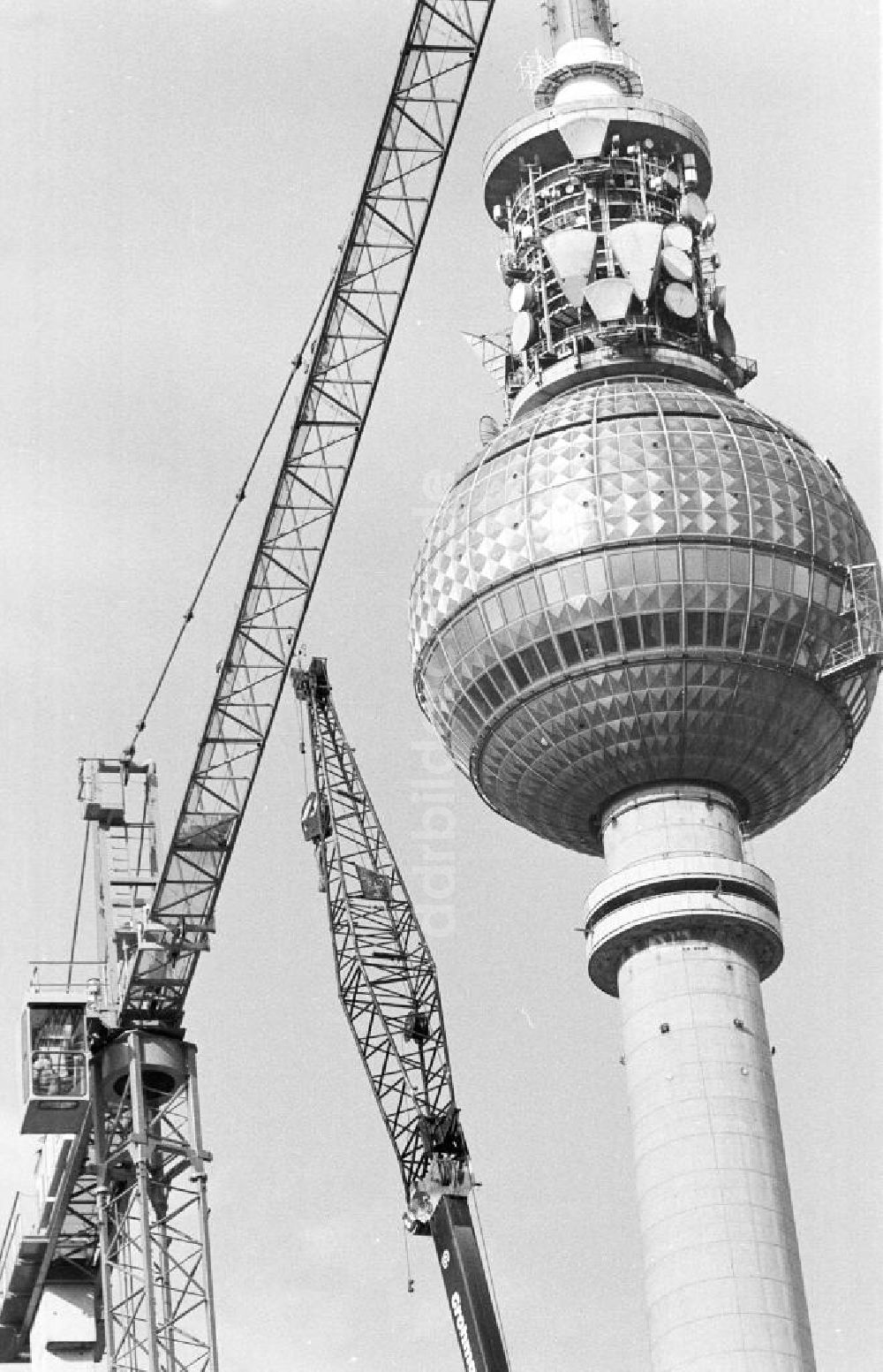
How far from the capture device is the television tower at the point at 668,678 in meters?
106

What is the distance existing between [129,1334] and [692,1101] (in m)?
25.3

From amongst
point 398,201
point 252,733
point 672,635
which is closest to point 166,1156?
point 252,733

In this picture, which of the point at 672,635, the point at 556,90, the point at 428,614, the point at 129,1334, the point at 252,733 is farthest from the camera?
the point at 556,90

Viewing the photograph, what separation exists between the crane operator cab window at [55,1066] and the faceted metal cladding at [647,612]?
26592 millimetres

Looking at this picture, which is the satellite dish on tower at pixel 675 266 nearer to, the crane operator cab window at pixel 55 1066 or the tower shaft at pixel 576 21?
the tower shaft at pixel 576 21

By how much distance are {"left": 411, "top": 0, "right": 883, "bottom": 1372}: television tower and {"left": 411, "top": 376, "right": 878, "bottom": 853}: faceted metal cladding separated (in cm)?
12

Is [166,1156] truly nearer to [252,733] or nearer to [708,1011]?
[252,733]

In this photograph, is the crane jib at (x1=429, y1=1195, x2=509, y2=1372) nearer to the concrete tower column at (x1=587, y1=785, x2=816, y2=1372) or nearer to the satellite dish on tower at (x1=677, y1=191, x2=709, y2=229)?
the concrete tower column at (x1=587, y1=785, x2=816, y2=1372)

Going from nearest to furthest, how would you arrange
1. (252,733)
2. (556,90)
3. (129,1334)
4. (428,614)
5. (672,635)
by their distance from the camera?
1. (129,1334)
2. (252,733)
3. (672,635)
4. (428,614)
5. (556,90)

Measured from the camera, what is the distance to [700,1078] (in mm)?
107188

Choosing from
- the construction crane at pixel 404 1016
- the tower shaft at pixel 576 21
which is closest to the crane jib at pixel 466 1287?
the construction crane at pixel 404 1016

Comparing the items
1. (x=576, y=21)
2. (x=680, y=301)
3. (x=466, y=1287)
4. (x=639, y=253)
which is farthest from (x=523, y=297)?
(x=466, y=1287)

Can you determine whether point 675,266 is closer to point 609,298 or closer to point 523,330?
point 609,298

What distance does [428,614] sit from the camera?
393ft
